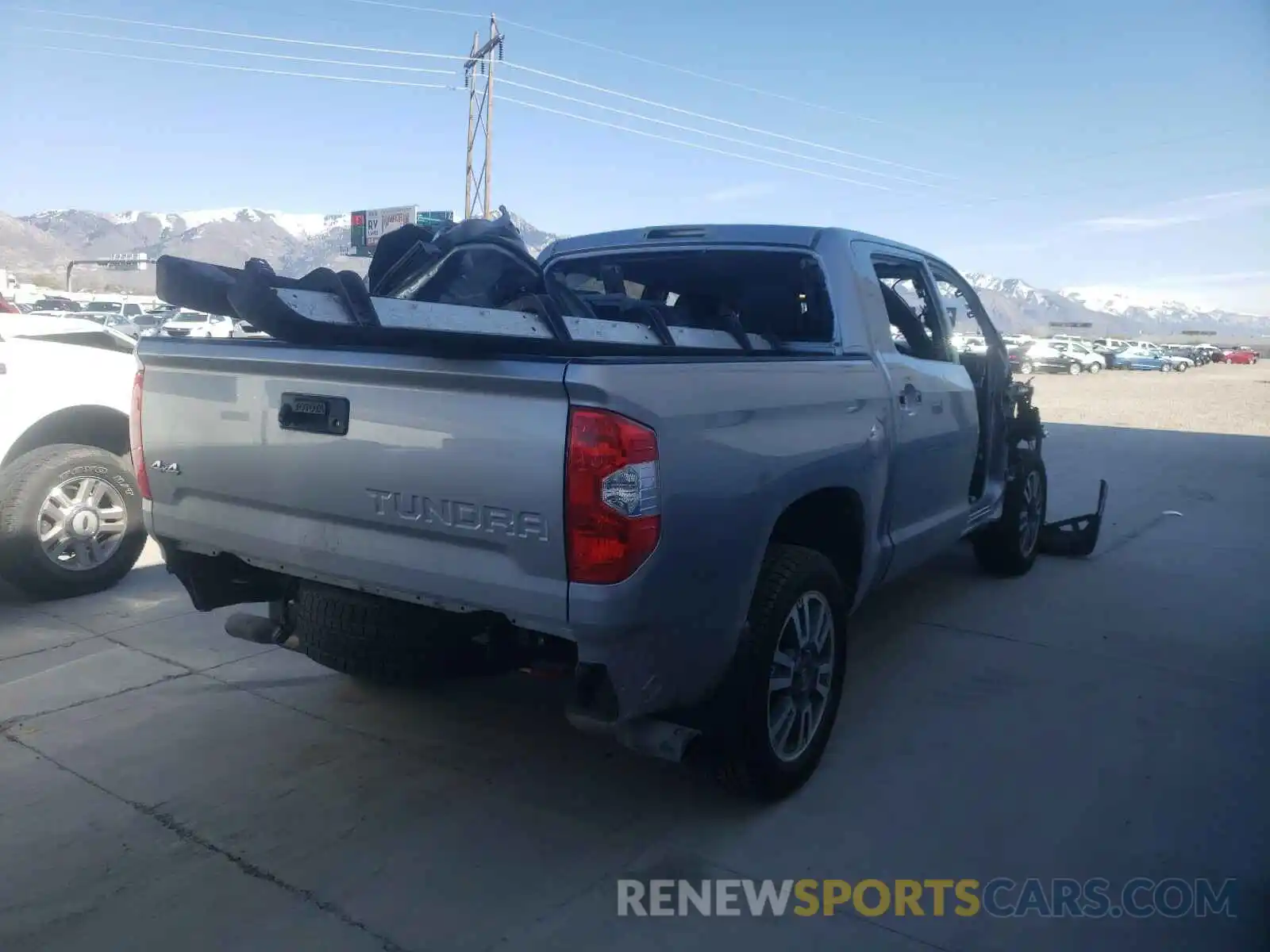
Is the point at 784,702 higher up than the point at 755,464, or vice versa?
the point at 755,464

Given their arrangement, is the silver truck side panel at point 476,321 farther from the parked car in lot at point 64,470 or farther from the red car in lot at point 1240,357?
the red car in lot at point 1240,357

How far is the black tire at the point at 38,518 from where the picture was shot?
527 cm

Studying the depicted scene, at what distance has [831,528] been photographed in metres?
3.80

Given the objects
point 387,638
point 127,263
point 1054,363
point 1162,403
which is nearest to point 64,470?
point 387,638

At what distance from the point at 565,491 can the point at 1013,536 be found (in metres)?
4.76

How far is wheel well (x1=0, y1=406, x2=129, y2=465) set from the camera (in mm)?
5559

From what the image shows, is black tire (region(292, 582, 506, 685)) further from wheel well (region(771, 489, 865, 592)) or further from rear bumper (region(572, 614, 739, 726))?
wheel well (region(771, 489, 865, 592))

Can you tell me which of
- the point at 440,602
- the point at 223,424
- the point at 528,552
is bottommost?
the point at 440,602

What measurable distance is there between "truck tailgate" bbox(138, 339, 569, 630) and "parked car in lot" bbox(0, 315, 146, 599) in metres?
2.45

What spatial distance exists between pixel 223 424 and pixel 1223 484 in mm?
11678

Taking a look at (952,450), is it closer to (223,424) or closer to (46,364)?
(223,424)

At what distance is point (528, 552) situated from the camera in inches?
102

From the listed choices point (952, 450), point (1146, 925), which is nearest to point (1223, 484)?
point (952, 450)

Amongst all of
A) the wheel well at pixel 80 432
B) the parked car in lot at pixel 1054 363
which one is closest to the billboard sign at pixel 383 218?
the parked car in lot at pixel 1054 363
